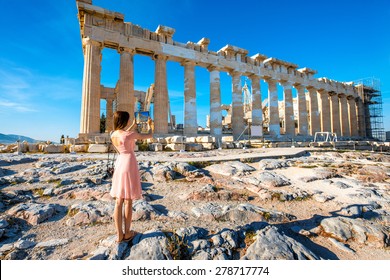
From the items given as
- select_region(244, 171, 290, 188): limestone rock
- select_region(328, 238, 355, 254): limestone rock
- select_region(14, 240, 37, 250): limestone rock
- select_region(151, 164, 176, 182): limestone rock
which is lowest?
select_region(328, 238, 355, 254): limestone rock

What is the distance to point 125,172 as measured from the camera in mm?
2910

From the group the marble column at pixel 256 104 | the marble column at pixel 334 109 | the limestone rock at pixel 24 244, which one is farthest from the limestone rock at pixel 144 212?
the marble column at pixel 334 109

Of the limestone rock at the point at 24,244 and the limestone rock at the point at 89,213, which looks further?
the limestone rock at the point at 89,213

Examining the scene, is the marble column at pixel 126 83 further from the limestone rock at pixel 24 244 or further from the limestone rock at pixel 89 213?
the limestone rock at pixel 24 244

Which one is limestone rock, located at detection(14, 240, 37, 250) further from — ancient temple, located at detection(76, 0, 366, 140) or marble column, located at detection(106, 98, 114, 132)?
marble column, located at detection(106, 98, 114, 132)

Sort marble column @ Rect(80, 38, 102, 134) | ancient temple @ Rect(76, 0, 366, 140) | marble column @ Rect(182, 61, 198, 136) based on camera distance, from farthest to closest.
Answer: marble column @ Rect(182, 61, 198, 136) → ancient temple @ Rect(76, 0, 366, 140) → marble column @ Rect(80, 38, 102, 134)

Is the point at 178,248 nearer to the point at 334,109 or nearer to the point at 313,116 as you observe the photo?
the point at 313,116

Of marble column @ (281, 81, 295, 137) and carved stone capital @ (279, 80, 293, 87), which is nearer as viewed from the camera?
marble column @ (281, 81, 295, 137)

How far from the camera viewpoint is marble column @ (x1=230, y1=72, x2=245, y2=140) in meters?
22.8

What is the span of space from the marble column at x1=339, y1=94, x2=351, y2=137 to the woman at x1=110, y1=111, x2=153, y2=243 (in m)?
38.3

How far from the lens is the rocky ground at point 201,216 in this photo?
2906mm

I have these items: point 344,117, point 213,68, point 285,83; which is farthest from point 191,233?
point 344,117

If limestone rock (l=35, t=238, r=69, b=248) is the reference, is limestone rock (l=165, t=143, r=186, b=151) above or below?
above

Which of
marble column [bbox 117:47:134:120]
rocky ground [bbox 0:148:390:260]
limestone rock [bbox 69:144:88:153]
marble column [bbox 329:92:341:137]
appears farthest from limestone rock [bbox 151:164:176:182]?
marble column [bbox 329:92:341:137]
